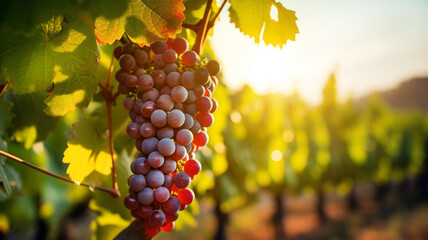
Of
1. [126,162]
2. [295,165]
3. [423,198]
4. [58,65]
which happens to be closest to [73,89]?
[58,65]

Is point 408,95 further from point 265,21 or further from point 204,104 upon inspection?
point 204,104

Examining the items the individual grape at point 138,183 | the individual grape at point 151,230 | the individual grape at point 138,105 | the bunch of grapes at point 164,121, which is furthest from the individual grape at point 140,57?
the individual grape at point 151,230

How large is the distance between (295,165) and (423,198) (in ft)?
73.5

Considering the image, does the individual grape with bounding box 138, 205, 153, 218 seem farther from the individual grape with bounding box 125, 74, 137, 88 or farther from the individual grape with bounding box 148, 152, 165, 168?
the individual grape with bounding box 125, 74, 137, 88

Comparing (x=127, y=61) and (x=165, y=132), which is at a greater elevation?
(x=127, y=61)

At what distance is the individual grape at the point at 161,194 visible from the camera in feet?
2.47

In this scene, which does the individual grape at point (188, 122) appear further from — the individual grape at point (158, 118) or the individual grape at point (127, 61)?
the individual grape at point (127, 61)

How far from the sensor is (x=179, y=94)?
2.68ft

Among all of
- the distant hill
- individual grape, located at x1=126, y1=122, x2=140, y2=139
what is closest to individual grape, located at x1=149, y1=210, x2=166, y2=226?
individual grape, located at x1=126, y1=122, x2=140, y2=139

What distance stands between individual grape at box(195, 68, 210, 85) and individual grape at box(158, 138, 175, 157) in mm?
185

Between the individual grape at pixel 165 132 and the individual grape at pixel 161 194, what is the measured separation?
0.43 ft

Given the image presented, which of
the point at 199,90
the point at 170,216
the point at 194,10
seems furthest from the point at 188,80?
the point at 170,216

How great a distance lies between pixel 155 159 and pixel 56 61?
34cm

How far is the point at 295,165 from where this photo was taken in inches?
441
